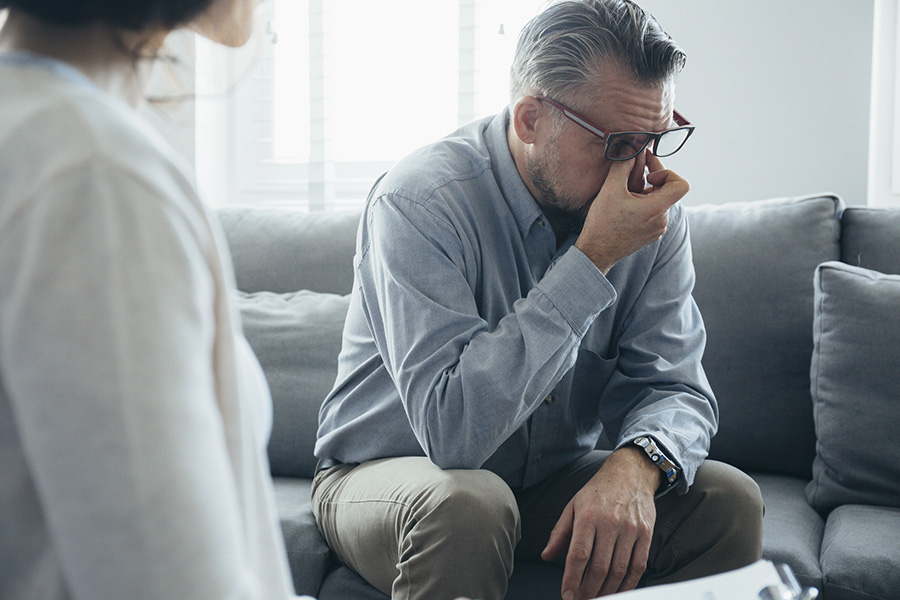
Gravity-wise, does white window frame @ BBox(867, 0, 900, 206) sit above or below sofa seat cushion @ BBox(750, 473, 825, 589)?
above

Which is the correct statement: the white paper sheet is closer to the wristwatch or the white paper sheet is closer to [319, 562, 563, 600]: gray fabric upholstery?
the wristwatch

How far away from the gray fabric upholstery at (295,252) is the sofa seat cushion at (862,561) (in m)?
1.14

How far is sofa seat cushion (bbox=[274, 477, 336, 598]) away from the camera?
4.25 ft

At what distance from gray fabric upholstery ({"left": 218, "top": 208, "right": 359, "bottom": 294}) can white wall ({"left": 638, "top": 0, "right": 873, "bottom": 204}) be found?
0.99 m

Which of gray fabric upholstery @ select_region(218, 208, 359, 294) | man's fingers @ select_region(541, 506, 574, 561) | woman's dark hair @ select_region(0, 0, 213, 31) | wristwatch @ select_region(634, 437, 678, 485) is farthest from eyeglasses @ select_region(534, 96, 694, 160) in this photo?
woman's dark hair @ select_region(0, 0, 213, 31)

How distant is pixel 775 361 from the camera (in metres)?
1.65

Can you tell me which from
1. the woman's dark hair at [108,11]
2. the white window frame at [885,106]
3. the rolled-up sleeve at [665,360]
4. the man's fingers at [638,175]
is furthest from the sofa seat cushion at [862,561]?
the woman's dark hair at [108,11]

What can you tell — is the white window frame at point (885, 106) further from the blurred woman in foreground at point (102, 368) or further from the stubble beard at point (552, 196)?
the blurred woman in foreground at point (102, 368)

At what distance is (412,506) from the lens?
3.52 ft

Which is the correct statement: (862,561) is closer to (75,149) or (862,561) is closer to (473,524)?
(473,524)

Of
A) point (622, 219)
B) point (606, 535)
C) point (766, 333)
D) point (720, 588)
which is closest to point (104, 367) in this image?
point (720, 588)

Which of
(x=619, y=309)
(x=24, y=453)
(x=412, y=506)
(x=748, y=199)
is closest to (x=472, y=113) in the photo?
(x=748, y=199)

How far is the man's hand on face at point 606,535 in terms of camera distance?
1.07 metres

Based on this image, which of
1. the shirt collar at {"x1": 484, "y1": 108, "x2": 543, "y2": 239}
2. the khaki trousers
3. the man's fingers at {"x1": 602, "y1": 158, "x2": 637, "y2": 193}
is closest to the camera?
the khaki trousers
